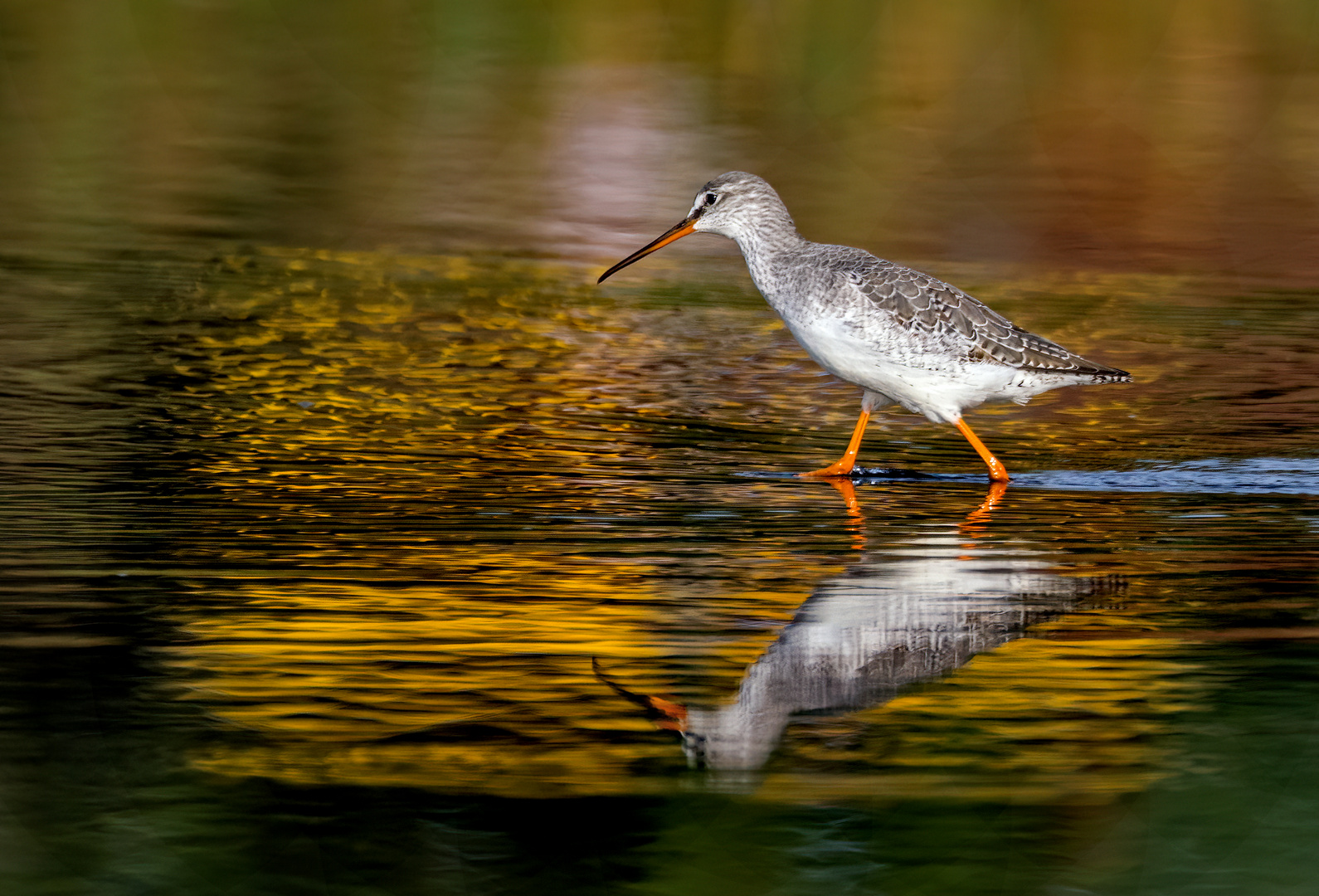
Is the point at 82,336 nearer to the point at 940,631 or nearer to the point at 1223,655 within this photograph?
the point at 940,631

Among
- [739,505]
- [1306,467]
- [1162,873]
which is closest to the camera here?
[1162,873]

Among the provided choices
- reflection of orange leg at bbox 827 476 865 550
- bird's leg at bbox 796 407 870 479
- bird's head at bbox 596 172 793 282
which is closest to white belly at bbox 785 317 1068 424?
bird's leg at bbox 796 407 870 479

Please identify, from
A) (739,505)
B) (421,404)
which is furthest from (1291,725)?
(421,404)

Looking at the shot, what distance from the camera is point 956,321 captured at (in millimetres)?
10250

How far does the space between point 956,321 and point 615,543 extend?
2773 millimetres

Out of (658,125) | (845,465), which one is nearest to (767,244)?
(845,465)

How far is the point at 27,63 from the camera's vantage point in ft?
84.7

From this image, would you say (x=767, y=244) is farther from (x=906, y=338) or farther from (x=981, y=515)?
(x=981, y=515)

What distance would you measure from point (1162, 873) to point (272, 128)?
63.4ft

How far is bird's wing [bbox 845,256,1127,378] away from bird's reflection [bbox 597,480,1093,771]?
1.70 m

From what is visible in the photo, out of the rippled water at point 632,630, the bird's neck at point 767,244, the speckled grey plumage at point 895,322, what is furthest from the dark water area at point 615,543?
the bird's neck at point 767,244

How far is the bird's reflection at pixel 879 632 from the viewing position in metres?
6.16

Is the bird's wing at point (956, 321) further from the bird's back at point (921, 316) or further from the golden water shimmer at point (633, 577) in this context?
the golden water shimmer at point (633, 577)

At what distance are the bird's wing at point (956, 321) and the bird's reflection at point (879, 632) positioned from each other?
1700mm
